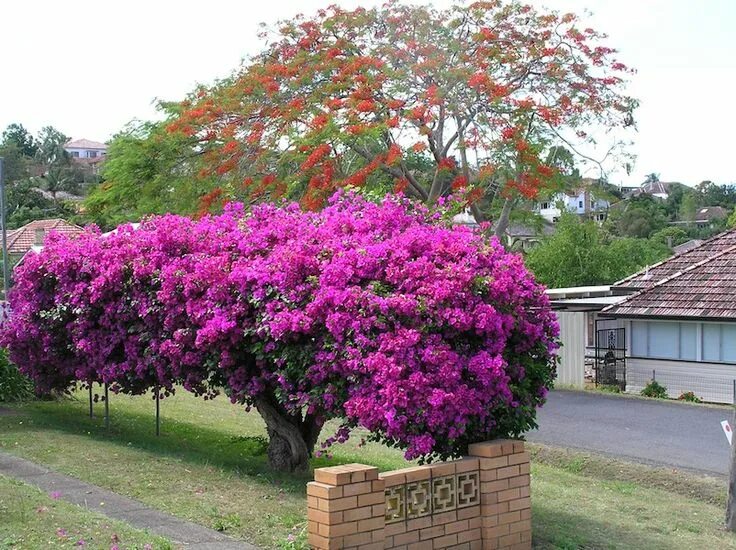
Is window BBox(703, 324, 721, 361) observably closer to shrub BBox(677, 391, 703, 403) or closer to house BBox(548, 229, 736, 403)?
house BBox(548, 229, 736, 403)

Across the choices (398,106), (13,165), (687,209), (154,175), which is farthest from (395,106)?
(687,209)

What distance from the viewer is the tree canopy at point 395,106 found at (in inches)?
844

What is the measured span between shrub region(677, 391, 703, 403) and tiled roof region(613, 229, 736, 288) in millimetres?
3957

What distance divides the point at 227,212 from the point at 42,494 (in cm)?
397

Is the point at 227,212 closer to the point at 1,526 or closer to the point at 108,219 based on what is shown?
the point at 1,526

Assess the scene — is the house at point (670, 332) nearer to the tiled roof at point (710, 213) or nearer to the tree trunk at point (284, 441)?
the tree trunk at point (284, 441)

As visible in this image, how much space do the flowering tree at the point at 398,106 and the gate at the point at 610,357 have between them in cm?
468

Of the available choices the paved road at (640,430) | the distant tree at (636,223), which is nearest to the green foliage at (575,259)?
the paved road at (640,430)

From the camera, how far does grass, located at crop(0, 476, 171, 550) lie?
7035 mm

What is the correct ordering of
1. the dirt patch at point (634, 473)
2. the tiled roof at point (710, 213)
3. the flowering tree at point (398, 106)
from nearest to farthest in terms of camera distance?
the dirt patch at point (634, 473), the flowering tree at point (398, 106), the tiled roof at point (710, 213)

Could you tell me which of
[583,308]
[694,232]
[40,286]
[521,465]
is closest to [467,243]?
[521,465]

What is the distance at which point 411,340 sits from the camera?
27.0ft

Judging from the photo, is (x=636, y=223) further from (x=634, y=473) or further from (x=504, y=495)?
(x=504, y=495)

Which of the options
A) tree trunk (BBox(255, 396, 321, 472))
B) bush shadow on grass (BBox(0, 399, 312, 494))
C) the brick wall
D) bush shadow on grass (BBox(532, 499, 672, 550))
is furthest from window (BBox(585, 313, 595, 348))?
the brick wall
